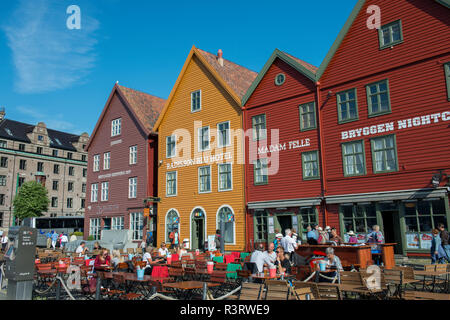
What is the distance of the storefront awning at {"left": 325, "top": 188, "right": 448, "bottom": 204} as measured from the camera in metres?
16.8

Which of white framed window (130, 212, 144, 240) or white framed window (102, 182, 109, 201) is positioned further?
white framed window (102, 182, 109, 201)

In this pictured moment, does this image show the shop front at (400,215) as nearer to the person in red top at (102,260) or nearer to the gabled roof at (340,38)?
the gabled roof at (340,38)

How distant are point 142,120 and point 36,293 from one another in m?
21.4

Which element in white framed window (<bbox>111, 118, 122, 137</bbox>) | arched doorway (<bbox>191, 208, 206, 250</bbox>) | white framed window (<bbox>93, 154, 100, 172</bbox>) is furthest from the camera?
white framed window (<bbox>93, 154, 100, 172</bbox>)

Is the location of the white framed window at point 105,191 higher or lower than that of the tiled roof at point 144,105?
lower

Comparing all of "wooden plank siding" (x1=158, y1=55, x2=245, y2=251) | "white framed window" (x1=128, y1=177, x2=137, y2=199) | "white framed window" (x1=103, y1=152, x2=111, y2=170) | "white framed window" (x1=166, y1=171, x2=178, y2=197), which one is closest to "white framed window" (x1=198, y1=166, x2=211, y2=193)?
"wooden plank siding" (x1=158, y1=55, x2=245, y2=251)

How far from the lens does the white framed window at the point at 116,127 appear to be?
34.7 metres

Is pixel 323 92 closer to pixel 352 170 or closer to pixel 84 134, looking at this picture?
pixel 352 170

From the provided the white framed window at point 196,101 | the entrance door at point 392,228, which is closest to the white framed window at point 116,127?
the white framed window at point 196,101

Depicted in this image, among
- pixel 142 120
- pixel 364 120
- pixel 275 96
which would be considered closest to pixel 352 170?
pixel 364 120

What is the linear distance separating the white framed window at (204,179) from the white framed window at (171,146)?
3.29m

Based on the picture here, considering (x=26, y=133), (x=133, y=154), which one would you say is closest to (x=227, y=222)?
(x=133, y=154)

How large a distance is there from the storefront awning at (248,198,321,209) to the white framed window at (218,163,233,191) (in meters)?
2.30

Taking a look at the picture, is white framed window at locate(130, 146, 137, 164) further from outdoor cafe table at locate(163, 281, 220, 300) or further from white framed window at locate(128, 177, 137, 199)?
outdoor cafe table at locate(163, 281, 220, 300)
